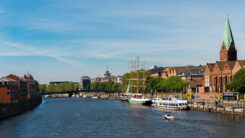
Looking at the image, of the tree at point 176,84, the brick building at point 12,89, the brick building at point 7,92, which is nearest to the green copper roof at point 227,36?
the tree at point 176,84

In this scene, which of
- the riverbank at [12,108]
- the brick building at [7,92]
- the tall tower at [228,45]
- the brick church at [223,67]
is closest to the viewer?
the riverbank at [12,108]

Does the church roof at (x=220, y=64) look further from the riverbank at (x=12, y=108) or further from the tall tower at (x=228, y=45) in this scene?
the riverbank at (x=12, y=108)

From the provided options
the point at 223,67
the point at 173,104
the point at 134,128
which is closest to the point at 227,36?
the point at 223,67

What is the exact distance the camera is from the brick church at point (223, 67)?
158 metres

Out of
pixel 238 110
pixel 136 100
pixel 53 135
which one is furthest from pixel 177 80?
pixel 53 135

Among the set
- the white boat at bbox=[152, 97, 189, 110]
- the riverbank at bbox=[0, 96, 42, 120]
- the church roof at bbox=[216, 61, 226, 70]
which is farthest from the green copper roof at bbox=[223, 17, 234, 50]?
the riverbank at bbox=[0, 96, 42, 120]

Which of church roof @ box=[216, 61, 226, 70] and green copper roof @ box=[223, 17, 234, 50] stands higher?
green copper roof @ box=[223, 17, 234, 50]

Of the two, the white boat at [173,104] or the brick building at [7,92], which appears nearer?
the brick building at [7,92]

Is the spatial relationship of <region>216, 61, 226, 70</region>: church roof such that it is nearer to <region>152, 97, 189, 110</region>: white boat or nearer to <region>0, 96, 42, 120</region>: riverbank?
<region>152, 97, 189, 110</region>: white boat

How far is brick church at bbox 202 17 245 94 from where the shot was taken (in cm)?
15788

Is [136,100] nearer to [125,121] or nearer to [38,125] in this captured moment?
[125,121]

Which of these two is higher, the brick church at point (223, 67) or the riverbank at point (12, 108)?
the brick church at point (223, 67)

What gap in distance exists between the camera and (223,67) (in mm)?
162250

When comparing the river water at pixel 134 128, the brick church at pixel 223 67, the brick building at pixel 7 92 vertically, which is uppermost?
the brick church at pixel 223 67
